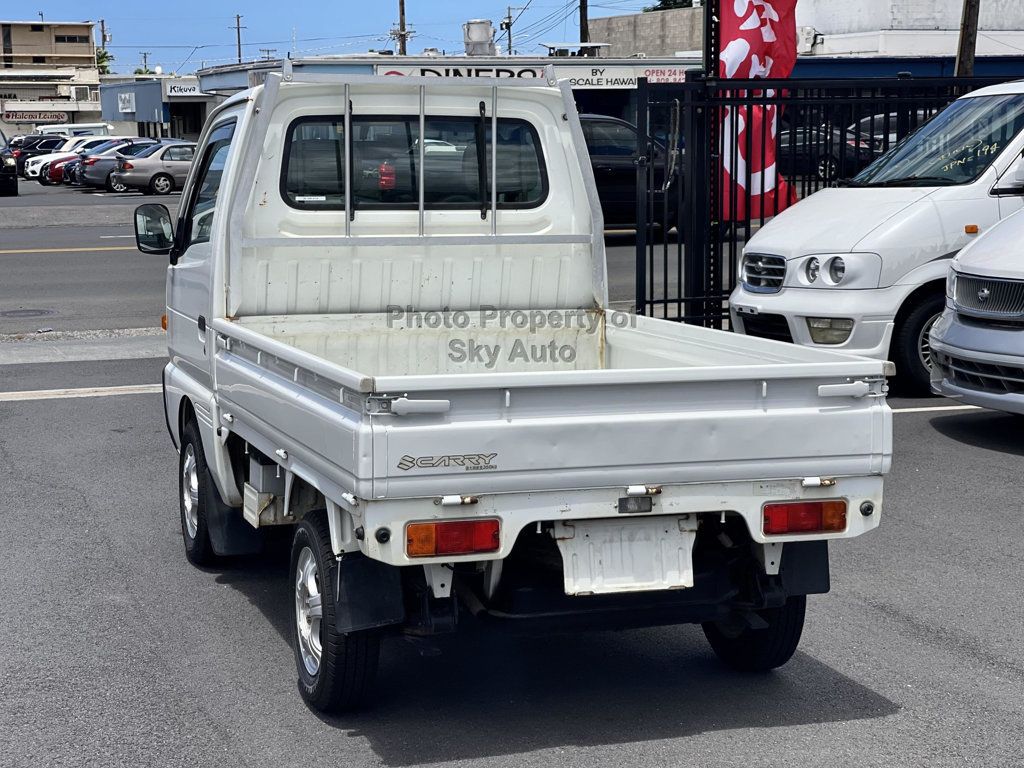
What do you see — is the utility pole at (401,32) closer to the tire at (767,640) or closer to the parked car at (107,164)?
the parked car at (107,164)

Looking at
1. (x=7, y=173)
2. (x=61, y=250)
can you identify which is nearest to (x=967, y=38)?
(x=61, y=250)

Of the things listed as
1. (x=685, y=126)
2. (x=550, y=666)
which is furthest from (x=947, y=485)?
(x=685, y=126)

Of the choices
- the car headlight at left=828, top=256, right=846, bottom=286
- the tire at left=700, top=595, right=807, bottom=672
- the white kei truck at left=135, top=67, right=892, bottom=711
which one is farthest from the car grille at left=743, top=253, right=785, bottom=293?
the tire at left=700, top=595, right=807, bottom=672

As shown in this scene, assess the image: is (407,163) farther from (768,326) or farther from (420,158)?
(768,326)

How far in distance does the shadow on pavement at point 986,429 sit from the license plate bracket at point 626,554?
200 inches

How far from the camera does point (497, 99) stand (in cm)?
621

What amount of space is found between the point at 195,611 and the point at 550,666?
1646 millimetres

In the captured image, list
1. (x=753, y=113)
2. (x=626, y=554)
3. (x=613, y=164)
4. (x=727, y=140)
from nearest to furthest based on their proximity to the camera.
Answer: (x=626, y=554)
(x=753, y=113)
(x=727, y=140)
(x=613, y=164)

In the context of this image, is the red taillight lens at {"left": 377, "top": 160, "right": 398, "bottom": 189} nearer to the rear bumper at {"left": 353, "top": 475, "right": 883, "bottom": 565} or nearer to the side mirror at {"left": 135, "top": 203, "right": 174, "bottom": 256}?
the side mirror at {"left": 135, "top": 203, "right": 174, "bottom": 256}

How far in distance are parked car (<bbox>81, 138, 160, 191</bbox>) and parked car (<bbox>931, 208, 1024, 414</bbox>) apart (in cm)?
3418

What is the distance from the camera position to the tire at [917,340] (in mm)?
10109

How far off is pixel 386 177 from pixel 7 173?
3331 cm

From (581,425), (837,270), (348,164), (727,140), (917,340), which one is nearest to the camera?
(581,425)

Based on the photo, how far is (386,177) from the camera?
20.1 ft
